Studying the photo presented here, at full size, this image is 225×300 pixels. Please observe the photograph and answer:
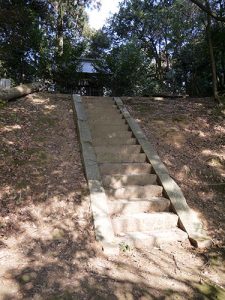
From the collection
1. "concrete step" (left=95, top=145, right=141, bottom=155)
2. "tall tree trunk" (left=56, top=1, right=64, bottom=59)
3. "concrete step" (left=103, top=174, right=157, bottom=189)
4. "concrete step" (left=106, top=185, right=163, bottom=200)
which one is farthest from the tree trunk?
"concrete step" (left=106, top=185, right=163, bottom=200)

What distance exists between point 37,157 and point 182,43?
44.9 feet

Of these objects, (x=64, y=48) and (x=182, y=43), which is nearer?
(x=64, y=48)

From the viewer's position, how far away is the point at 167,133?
7.27 m

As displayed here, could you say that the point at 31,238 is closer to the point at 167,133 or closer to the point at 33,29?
the point at 167,133

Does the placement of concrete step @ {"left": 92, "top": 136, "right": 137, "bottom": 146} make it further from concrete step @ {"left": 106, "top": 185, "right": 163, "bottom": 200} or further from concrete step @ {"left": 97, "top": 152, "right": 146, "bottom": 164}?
concrete step @ {"left": 106, "top": 185, "right": 163, "bottom": 200}

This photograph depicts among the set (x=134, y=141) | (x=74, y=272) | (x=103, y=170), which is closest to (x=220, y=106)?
(x=134, y=141)

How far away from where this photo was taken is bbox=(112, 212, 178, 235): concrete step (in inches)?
182

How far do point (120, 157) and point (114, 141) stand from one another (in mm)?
747

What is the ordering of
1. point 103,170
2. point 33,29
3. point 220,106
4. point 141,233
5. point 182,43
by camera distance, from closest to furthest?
point 141,233 → point 103,170 → point 220,106 → point 33,29 → point 182,43

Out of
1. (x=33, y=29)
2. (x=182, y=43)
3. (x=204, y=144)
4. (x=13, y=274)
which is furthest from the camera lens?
(x=182, y=43)

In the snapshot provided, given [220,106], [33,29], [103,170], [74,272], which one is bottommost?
[74,272]

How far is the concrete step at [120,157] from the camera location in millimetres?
6082

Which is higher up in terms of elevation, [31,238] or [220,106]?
[220,106]

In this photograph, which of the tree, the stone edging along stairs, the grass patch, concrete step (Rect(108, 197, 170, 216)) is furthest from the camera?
the tree
